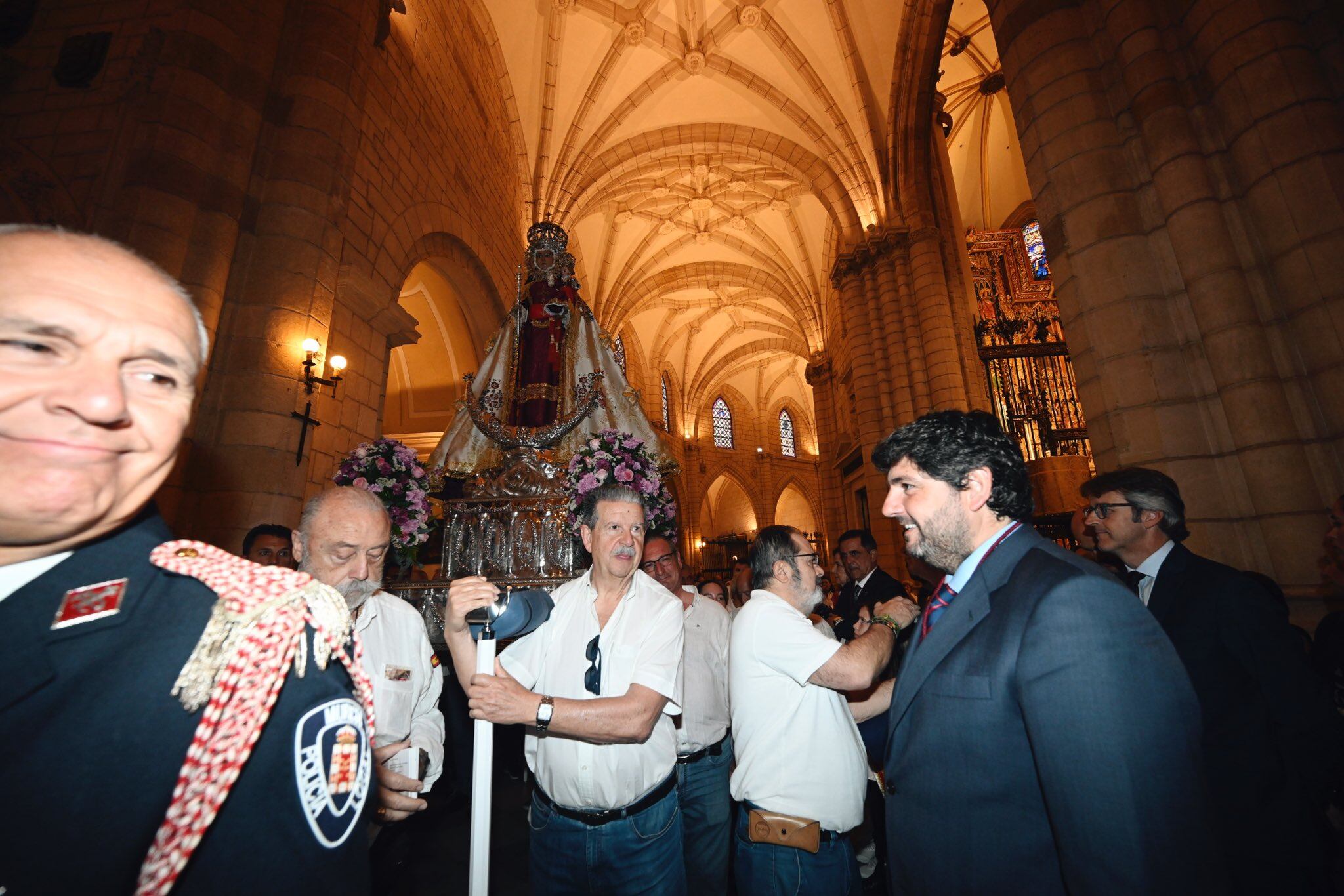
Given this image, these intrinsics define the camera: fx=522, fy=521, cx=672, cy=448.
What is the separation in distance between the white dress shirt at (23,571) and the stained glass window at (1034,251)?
17.4 metres

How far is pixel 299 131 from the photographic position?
4.98 m

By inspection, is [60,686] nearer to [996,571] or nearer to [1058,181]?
[996,571]

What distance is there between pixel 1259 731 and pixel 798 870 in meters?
1.68

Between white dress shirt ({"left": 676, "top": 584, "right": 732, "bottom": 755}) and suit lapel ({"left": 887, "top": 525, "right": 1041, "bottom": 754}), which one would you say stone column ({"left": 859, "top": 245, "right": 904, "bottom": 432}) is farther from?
suit lapel ({"left": 887, "top": 525, "right": 1041, "bottom": 754})

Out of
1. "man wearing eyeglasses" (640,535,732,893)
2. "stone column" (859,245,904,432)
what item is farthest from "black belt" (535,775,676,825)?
"stone column" (859,245,904,432)

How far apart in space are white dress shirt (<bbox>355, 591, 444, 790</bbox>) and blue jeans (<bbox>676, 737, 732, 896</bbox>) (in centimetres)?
119

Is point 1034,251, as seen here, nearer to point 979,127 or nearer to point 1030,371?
point 979,127

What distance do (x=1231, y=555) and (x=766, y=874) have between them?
10.0 ft

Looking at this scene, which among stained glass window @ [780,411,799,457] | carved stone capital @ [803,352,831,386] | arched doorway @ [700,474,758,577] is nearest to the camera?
carved stone capital @ [803,352,831,386]

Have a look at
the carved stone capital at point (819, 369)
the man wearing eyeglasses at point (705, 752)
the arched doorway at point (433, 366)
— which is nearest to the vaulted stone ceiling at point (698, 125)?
the carved stone capital at point (819, 369)

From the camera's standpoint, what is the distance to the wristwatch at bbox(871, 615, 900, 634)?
1.96m

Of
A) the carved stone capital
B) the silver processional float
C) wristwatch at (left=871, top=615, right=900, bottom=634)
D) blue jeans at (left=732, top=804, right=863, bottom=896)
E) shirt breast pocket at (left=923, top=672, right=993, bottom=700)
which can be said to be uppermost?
the carved stone capital

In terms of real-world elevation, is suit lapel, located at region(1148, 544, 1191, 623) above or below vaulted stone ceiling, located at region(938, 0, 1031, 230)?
below

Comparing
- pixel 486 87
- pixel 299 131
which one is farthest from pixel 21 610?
pixel 486 87
